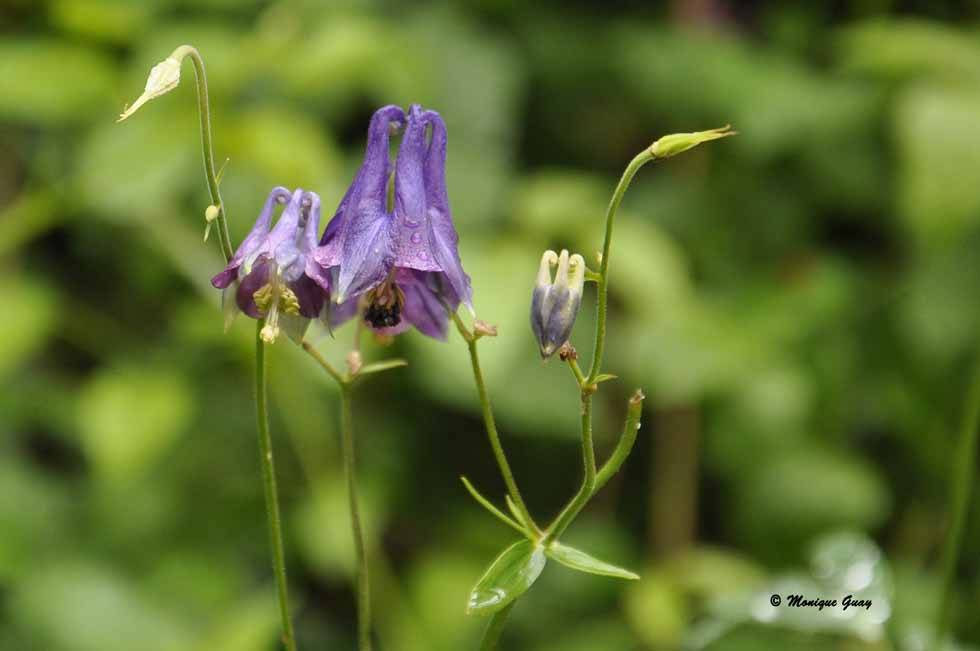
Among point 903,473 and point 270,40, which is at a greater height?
point 270,40

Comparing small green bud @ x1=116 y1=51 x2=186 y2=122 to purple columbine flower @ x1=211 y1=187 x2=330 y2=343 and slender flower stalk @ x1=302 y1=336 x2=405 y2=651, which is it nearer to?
purple columbine flower @ x1=211 y1=187 x2=330 y2=343

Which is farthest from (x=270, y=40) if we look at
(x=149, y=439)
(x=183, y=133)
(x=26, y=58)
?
(x=149, y=439)

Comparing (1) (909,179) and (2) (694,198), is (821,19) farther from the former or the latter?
(1) (909,179)

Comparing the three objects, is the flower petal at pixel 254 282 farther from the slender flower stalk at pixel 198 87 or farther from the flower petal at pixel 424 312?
the flower petal at pixel 424 312

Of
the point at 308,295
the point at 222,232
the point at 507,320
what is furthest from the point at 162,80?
the point at 507,320

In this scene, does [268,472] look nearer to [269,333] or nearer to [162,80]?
[269,333]
